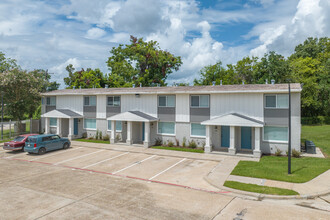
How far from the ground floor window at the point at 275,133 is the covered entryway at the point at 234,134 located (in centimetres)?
99

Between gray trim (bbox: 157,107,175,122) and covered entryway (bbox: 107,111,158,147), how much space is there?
68 cm

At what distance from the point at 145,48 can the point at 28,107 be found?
25397mm

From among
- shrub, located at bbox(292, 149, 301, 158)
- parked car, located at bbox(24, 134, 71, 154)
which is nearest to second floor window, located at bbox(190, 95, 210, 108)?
shrub, located at bbox(292, 149, 301, 158)

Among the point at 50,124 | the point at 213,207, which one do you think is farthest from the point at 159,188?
the point at 50,124

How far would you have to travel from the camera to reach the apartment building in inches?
758

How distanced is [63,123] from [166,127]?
13.8m

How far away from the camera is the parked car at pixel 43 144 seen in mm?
20109

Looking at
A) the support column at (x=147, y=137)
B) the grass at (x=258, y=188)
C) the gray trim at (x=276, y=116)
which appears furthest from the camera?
the support column at (x=147, y=137)

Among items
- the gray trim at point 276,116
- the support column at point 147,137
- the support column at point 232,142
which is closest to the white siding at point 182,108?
the support column at point 147,137

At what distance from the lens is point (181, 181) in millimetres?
13398

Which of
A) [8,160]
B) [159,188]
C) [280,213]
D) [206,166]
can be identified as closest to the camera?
[280,213]

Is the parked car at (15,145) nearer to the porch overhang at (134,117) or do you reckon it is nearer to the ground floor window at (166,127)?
the porch overhang at (134,117)

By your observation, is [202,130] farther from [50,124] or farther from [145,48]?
[145,48]

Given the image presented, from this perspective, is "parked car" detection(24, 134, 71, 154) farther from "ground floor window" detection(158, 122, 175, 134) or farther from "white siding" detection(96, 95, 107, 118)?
"ground floor window" detection(158, 122, 175, 134)
